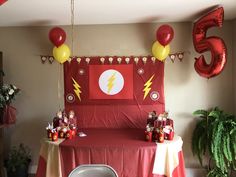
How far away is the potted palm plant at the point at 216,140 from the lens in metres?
2.96

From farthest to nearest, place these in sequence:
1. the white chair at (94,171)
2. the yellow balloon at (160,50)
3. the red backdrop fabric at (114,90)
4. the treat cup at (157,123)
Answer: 1. the red backdrop fabric at (114,90)
2. the yellow balloon at (160,50)
3. the treat cup at (157,123)
4. the white chair at (94,171)

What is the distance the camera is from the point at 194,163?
3541 millimetres

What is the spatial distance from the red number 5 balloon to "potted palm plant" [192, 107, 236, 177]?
59 cm

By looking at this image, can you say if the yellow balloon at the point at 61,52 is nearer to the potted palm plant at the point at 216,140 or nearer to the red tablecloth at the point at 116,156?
the red tablecloth at the point at 116,156

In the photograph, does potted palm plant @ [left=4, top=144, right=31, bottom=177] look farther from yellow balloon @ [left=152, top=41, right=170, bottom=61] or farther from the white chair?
yellow balloon @ [left=152, top=41, right=170, bottom=61]

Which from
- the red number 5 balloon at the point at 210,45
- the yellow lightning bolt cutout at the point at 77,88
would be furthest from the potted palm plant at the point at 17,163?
the red number 5 balloon at the point at 210,45

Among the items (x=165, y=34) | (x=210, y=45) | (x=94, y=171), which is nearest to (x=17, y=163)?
(x=94, y=171)

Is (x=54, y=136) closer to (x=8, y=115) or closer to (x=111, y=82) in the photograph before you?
(x=8, y=115)

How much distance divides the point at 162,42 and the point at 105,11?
80cm

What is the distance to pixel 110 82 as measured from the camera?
11.4ft

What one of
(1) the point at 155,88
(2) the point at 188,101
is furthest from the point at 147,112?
(2) the point at 188,101

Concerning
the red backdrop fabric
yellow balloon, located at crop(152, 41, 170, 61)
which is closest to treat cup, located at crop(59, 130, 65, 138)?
the red backdrop fabric

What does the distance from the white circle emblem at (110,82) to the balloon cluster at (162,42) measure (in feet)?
1.97

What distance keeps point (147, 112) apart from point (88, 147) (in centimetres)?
111
